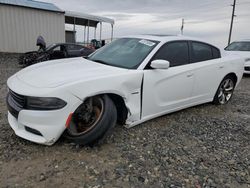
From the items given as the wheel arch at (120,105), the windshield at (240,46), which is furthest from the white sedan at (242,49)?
the wheel arch at (120,105)

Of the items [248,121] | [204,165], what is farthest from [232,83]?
[204,165]

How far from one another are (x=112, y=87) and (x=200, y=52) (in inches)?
88.3

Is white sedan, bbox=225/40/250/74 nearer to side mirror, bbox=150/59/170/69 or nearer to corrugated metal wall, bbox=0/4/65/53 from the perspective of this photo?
side mirror, bbox=150/59/170/69

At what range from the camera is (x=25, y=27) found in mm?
15695

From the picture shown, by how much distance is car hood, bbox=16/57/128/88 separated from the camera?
263 centimetres

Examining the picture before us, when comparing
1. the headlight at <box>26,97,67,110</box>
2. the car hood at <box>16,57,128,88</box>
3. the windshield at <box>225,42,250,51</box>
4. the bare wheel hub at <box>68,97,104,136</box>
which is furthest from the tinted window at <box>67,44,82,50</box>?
the headlight at <box>26,97,67,110</box>

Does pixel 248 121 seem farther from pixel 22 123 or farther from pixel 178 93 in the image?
pixel 22 123

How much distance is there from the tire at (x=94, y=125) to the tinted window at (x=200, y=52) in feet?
6.59

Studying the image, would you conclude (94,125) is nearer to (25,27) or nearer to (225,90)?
(225,90)

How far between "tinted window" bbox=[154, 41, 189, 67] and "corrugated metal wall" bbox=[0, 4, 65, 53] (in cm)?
1445

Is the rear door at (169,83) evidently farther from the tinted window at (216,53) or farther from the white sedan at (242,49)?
the white sedan at (242,49)

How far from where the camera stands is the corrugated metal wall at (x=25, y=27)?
48.9 ft

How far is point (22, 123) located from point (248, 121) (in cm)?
377

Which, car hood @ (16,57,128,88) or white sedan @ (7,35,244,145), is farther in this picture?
car hood @ (16,57,128,88)
